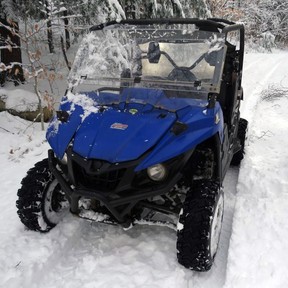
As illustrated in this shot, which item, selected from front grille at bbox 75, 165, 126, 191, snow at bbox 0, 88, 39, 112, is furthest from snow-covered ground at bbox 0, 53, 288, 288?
snow at bbox 0, 88, 39, 112

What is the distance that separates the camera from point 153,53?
3.78 m

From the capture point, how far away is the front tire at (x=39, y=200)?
126 inches

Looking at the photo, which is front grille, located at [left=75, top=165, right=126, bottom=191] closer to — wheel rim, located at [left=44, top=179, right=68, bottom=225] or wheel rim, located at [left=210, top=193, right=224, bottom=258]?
wheel rim, located at [left=44, top=179, right=68, bottom=225]

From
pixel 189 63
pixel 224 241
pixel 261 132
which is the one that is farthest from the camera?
pixel 261 132

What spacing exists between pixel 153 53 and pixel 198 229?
73.0 inches

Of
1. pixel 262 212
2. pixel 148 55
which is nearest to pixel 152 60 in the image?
pixel 148 55

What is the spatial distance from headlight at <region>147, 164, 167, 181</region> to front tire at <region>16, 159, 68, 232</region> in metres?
1.05

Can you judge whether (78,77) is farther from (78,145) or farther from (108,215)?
(108,215)

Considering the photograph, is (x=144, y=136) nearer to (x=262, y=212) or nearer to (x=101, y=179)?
(x=101, y=179)

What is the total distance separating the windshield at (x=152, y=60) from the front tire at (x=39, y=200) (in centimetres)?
91

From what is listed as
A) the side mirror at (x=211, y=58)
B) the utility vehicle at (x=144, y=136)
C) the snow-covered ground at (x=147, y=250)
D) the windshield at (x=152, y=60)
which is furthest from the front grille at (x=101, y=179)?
the side mirror at (x=211, y=58)

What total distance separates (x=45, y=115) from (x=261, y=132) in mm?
3679

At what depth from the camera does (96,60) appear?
12.3 ft

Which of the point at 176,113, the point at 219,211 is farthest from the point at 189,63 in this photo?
the point at 219,211
